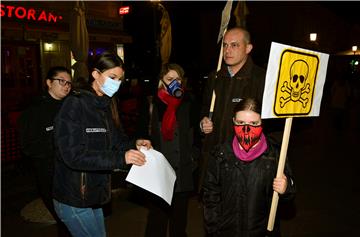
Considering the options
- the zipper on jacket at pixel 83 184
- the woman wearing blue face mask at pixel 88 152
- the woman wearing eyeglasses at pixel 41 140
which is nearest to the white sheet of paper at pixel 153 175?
the woman wearing blue face mask at pixel 88 152

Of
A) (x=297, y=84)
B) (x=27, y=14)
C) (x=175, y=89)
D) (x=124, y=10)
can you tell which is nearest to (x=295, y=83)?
(x=297, y=84)

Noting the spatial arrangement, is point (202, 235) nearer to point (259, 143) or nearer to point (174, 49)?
point (259, 143)

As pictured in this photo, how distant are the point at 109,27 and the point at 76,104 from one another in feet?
51.9

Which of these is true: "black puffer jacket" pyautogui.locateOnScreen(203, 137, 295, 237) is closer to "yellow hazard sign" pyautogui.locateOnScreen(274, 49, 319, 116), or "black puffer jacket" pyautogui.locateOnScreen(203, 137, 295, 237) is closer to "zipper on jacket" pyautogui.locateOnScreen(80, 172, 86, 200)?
"yellow hazard sign" pyautogui.locateOnScreen(274, 49, 319, 116)

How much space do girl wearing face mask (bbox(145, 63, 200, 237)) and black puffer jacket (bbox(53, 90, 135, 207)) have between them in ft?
3.28

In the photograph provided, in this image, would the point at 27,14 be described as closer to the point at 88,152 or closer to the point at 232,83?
the point at 232,83

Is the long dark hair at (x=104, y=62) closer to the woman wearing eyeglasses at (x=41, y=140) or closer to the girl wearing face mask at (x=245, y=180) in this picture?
the girl wearing face mask at (x=245, y=180)

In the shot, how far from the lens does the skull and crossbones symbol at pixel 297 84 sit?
2570 millimetres

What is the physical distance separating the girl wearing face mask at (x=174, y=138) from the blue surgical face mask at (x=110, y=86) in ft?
3.23

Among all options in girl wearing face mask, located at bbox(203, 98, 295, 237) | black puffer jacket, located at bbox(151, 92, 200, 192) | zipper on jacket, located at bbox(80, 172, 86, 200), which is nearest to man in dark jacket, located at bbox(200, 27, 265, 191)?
black puffer jacket, located at bbox(151, 92, 200, 192)

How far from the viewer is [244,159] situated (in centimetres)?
289

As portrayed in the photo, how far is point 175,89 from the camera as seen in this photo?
381 centimetres

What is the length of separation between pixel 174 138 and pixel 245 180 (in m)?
1.17

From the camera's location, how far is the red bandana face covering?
9.43ft
